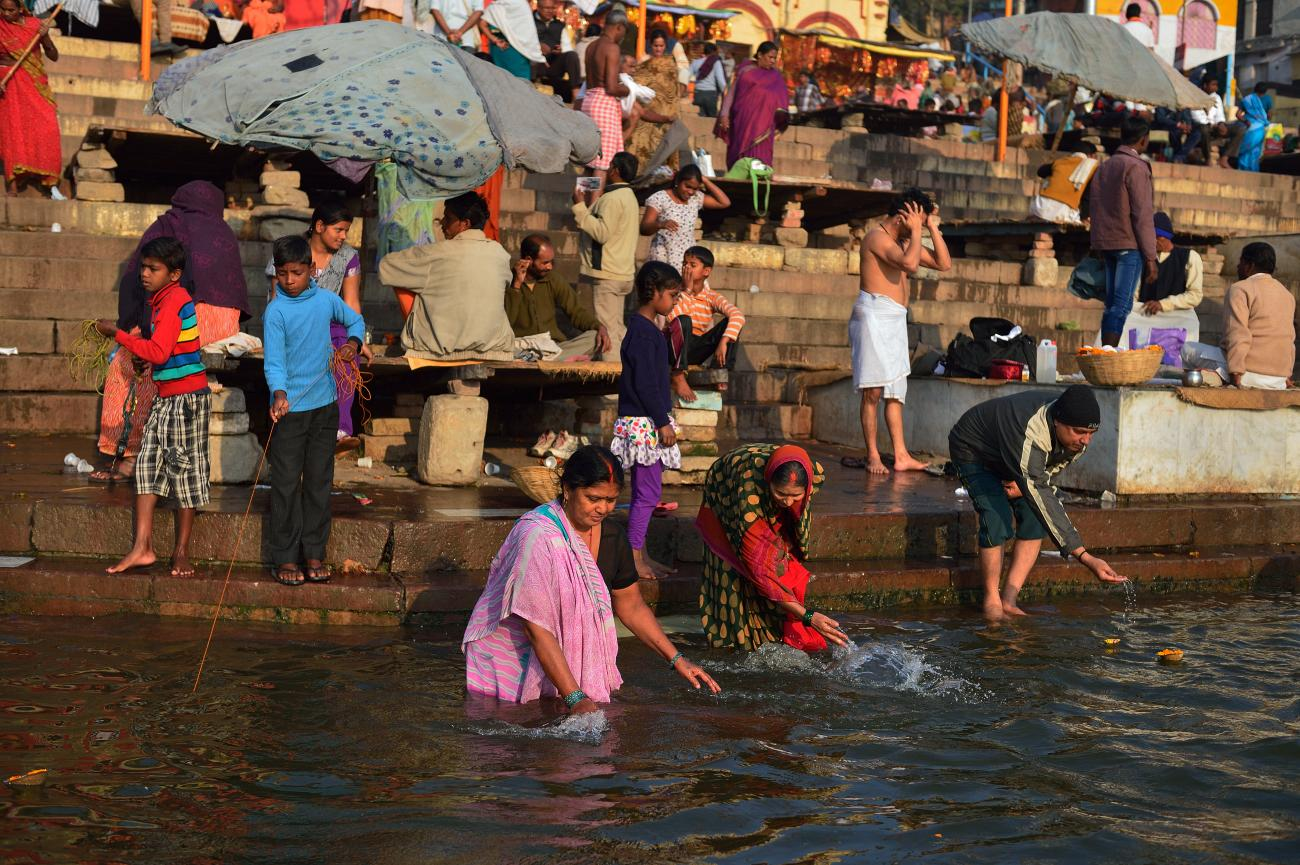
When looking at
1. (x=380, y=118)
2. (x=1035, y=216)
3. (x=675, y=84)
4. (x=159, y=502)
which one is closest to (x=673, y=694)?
(x=159, y=502)

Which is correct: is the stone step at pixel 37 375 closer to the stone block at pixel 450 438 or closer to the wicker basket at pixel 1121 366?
the stone block at pixel 450 438

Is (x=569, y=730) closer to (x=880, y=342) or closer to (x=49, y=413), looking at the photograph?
(x=880, y=342)

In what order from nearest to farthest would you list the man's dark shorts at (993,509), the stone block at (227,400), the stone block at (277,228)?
1. the man's dark shorts at (993,509)
2. the stone block at (227,400)
3. the stone block at (277,228)

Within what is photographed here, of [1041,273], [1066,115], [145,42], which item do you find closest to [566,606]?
[145,42]

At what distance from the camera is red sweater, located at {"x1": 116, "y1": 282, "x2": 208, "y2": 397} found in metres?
6.65

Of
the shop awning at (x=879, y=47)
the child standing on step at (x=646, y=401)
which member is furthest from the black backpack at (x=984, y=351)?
the shop awning at (x=879, y=47)

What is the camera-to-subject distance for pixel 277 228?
10.9 metres

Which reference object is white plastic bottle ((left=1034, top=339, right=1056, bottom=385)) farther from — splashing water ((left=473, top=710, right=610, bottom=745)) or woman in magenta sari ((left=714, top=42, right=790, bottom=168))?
splashing water ((left=473, top=710, right=610, bottom=745))

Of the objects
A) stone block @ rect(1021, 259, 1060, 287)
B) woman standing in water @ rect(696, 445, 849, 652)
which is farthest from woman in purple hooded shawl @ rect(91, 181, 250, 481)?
stone block @ rect(1021, 259, 1060, 287)

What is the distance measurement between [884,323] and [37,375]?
5803 millimetres

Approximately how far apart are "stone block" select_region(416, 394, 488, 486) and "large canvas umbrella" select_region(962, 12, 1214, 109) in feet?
32.3

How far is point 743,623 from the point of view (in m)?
6.32

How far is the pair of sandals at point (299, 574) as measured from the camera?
673cm

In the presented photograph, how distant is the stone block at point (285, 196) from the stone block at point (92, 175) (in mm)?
1335
